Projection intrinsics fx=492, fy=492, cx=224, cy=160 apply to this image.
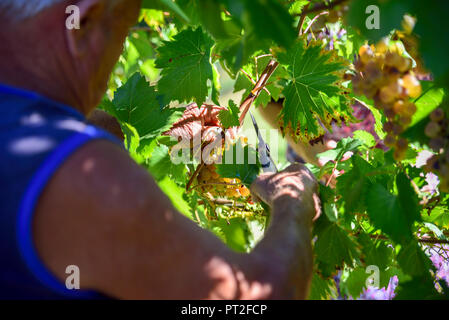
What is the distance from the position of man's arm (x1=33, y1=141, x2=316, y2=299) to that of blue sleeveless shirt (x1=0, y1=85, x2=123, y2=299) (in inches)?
0.4

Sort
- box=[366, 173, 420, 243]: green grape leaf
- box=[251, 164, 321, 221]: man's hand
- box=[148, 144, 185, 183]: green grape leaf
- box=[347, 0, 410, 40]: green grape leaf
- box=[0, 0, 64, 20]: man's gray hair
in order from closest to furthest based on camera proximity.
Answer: box=[347, 0, 410, 40]: green grape leaf < box=[0, 0, 64, 20]: man's gray hair < box=[366, 173, 420, 243]: green grape leaf < box=[251, 164, 321, 221]: man's hand < box=[148, 144, 185, 183]: green grape leaf

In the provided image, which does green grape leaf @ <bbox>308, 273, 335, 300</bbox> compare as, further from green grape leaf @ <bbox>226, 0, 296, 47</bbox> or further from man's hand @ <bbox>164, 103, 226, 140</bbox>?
green grape leaf @ <bbox>226, 0, 296, 47</bbox>

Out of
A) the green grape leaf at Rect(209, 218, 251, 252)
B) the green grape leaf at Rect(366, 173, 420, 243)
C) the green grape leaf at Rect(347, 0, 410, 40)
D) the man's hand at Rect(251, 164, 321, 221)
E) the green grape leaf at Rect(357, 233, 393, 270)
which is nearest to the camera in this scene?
the green grape leaf at Rect(347, 0, 410, 40)

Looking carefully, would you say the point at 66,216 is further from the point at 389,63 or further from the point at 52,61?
the point at 389,63

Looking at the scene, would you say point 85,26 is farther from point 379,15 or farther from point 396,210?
point 396,210

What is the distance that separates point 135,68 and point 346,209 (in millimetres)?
1946

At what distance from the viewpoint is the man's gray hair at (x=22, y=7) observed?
628 mm

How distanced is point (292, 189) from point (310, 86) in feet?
1.15

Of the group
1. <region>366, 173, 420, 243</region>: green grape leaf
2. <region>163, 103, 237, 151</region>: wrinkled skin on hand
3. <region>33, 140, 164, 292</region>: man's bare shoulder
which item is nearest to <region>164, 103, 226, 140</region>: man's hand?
<region>163, 103, 237, 151</region>: wrinkled skin on hand

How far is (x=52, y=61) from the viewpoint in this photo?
0.65 m

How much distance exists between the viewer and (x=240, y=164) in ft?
3.89

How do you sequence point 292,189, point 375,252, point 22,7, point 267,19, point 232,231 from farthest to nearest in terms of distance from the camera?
point 232,231
point 375,252
point 292,189
point 22,7
point 267,19

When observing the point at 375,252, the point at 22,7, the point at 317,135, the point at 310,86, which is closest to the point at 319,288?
the point at 375,252

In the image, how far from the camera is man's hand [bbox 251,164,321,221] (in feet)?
2.84
